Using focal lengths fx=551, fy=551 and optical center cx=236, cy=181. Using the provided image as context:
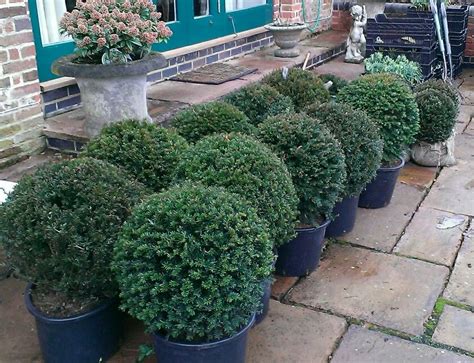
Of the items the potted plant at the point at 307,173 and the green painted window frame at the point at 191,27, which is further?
the green painted window frame at the point at 191,27

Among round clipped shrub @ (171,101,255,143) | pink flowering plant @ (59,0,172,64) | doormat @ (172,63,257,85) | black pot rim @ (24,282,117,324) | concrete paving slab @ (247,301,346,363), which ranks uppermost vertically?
pink flowering plant @ (59,0,172,64)

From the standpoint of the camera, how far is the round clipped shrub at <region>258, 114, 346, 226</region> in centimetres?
264

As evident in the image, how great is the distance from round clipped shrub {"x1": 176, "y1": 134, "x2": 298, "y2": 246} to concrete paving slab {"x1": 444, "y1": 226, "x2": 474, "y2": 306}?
0.96m

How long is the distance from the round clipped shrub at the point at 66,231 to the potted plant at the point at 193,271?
4.6 inches

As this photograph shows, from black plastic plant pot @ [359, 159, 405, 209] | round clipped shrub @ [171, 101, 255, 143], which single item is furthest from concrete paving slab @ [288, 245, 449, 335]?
round clipped shrub @ [171, 101, 255, 143]

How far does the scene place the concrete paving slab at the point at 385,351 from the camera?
2.29 m

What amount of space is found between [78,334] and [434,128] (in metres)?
3.02

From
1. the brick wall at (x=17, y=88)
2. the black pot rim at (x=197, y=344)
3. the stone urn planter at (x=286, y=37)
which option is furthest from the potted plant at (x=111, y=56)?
the stone urn planter at (x=286, y=37)

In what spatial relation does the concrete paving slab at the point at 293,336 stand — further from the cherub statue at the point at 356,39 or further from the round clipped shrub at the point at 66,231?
the cherub statue at the point at 356,39

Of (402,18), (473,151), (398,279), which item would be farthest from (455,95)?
(398,279)

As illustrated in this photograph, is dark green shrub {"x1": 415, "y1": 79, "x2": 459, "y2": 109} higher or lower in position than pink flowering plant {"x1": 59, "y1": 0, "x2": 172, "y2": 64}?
lower

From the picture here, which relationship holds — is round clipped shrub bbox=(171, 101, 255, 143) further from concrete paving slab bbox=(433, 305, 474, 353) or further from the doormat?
the doormat

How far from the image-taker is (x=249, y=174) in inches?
89.2

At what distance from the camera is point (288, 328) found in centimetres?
249
